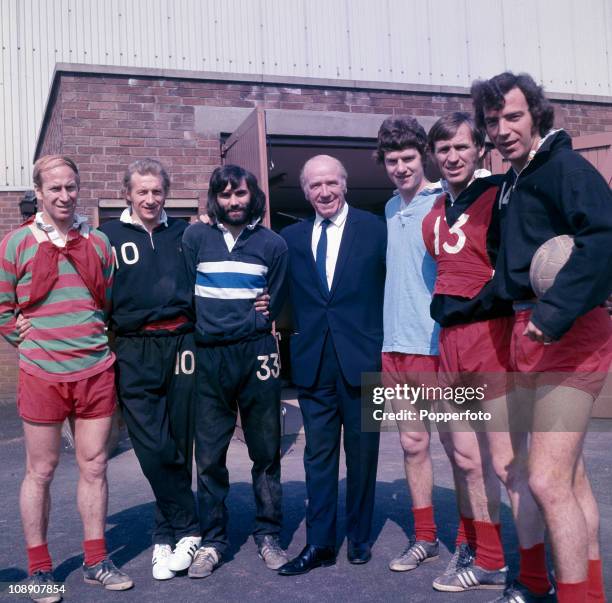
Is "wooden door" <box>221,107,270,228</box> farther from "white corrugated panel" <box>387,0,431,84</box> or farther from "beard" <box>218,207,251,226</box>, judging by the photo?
"white corrugated panel" <box>387,0,431,84</box>

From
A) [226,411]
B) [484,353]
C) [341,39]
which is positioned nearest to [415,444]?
[484,353]

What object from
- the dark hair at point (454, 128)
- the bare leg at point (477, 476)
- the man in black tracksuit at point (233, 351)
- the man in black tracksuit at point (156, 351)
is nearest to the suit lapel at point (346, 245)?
the man in black tracksuit at point (233, 351)

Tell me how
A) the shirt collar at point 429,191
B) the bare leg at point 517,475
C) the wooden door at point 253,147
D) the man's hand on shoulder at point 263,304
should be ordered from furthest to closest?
the wooden door at point 253,147 → the man's hand on shoulder at point 263,304 → the shirt collar at point 429,191 → the bare leg at point 517,475

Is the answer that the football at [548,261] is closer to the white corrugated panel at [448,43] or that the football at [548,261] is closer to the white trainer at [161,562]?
the white trainer at [161,562]

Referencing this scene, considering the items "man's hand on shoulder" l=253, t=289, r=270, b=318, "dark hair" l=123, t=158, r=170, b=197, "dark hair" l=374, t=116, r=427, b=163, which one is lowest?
"man's hand on shoulder" l=253, t=289, r=270, b=318

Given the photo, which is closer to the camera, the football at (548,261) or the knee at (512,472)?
the football at (548,261)

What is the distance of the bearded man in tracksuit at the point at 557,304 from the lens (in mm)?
2408

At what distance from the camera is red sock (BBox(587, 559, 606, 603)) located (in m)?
2.64

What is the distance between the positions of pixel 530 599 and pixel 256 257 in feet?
6.66

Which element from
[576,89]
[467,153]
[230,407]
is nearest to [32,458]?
[230,407]

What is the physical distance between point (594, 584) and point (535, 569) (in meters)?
0.35

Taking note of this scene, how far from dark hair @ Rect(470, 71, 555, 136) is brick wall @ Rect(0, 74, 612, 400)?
5470 mm

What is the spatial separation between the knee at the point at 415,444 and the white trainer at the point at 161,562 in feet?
4.31

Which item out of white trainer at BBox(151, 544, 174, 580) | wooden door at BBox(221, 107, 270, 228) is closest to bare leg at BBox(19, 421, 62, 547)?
white trainer at BBox(151, 544, 174, 580)
